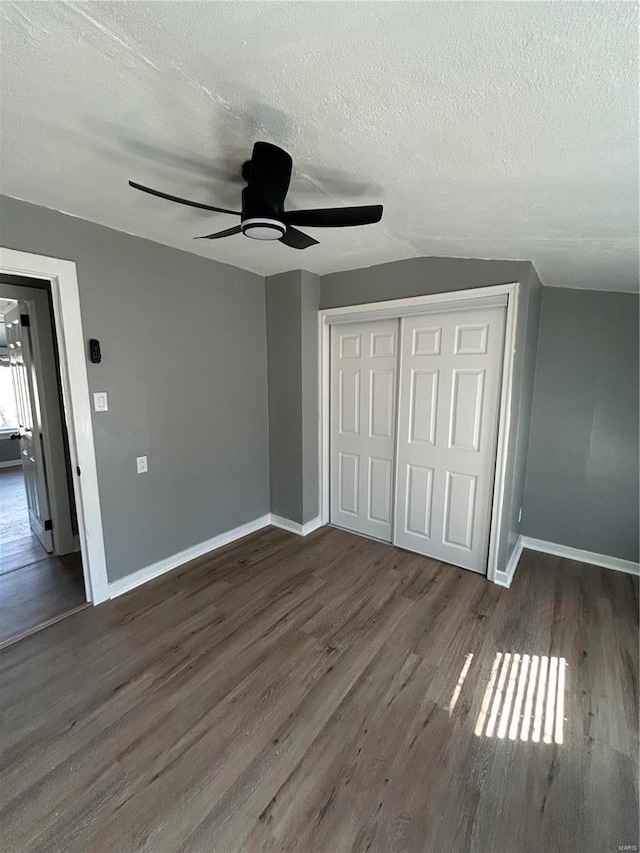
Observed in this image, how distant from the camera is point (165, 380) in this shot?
271cm

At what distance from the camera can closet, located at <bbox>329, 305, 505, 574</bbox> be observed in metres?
2.69

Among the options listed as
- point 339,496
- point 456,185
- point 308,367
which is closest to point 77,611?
point 339,496

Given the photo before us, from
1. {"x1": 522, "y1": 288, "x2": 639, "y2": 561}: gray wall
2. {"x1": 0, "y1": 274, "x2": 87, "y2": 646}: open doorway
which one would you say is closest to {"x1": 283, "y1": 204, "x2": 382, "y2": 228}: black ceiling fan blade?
{"x1": 522, "y1": 288, "x2": 639, "y2": 561}: gray wall

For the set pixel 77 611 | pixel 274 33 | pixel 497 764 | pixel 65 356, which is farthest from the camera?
pixel 77 611

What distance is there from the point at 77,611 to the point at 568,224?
3.58 metres

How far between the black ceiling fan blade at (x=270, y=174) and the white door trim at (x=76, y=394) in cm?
143

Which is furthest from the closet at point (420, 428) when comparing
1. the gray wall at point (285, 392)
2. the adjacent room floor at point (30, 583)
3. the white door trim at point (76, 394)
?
the adjacent room floor at point (30, 583)

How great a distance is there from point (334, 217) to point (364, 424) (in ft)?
6.94

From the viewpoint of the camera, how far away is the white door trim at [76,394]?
2051mm

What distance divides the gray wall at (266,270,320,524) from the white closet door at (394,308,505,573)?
2.76 ft

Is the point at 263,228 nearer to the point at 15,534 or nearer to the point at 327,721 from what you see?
the point at 327,721

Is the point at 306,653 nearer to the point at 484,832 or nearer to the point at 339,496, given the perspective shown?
the point at 484,832

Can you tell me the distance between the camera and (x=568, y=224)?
5.52ft

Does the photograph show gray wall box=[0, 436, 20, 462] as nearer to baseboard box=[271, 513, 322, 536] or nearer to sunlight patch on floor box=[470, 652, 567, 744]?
baseboard box=[271, 513, 322, 536]
